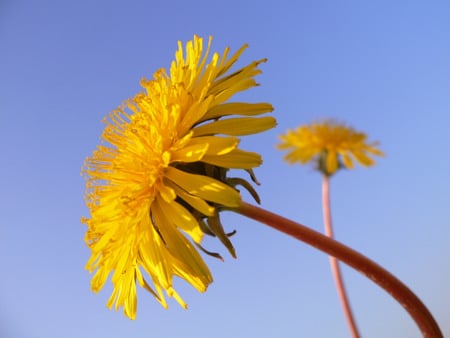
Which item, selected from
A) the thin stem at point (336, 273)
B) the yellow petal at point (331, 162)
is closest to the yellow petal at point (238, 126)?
the thin stem at point (336, 273)

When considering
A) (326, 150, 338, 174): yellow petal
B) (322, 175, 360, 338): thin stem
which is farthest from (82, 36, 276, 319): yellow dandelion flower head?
(326, 150, 338, 174): yellow petal

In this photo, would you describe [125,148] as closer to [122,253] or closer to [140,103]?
[140,103]

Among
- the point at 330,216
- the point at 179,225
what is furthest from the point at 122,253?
the point at 330,216

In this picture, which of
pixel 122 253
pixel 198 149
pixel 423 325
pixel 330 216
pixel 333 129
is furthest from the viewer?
pixel 333 129

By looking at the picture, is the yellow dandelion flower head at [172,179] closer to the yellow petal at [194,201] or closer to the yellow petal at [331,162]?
the yellow petal at [194,201]

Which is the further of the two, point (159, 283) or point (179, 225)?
point (159, 283)

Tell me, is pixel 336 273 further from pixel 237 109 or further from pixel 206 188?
pixel 206 188

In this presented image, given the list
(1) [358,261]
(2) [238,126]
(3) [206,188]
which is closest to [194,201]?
(3) [206,188]
